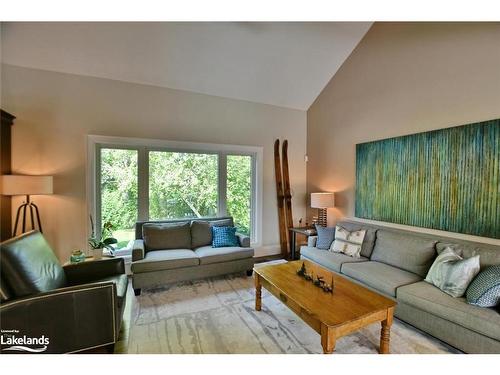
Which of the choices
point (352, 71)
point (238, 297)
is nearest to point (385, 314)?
point (238, 297)

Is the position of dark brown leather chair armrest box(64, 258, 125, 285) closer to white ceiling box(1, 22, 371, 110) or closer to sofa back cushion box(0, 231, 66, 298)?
sofa back cushion box(0, 231, 66, 298)

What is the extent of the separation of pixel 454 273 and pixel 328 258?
4.33 feet

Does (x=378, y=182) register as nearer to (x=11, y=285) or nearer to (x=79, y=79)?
(x=11, y=285)

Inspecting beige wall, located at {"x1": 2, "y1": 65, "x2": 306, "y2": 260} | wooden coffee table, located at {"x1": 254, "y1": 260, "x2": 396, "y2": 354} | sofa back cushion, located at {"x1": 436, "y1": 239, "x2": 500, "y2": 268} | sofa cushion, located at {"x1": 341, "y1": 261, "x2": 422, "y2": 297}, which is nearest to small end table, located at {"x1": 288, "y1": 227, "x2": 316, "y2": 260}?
sofa cushion, located at {"x1": 341, "y1": 261, "x2": 422, "y2": 297}

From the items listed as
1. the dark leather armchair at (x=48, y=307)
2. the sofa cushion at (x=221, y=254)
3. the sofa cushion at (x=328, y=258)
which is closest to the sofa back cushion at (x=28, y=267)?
the dark leather armchair at (x=48, y=307)

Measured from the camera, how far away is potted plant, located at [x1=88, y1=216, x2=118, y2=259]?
2977 mm

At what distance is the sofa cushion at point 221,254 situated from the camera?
10.5ft

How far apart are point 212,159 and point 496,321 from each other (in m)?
3.77

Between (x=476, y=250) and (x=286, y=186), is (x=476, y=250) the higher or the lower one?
the lower one

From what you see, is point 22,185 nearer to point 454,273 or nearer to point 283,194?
point 283,194

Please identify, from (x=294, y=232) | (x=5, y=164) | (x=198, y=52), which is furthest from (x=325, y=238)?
(x=5, y=164)

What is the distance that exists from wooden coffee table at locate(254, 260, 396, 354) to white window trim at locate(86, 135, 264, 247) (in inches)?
85.2

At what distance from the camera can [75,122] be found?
10.5 feet

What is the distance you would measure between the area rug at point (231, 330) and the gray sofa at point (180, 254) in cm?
26
